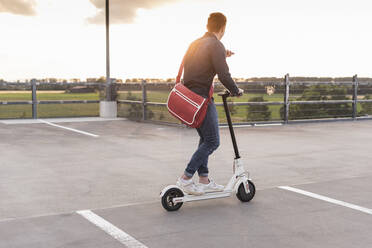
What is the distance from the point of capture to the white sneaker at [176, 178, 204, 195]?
5.07 m

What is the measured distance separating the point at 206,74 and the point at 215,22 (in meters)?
0.55

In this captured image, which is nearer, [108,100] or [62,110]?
[108,100]

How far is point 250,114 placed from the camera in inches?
648

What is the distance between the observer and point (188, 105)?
193 inches

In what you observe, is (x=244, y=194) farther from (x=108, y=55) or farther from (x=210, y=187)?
(x=108, y=55)

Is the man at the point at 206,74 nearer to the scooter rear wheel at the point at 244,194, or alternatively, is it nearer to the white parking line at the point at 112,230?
the scooter rear wheel at the point at 244,194

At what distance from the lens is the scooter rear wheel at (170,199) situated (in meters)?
4.91

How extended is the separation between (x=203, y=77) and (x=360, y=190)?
8.27ft

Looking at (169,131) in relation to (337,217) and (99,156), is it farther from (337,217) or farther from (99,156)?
(337,217)

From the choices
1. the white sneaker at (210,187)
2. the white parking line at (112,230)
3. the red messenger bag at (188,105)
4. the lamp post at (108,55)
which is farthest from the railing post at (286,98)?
the white parking line at (112,230)

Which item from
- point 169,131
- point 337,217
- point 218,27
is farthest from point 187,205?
point 169,131

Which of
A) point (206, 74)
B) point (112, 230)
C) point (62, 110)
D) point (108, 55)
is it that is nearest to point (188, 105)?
point (206, 74)

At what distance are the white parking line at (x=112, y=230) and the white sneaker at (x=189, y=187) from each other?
2.99ft

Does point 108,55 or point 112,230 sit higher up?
point 108,55
